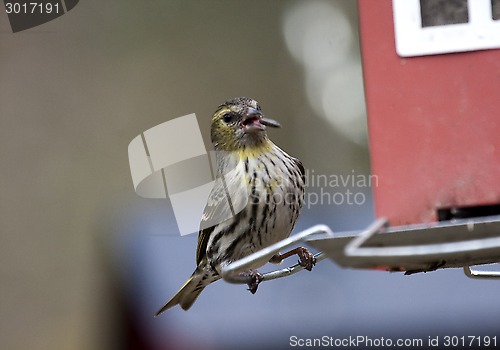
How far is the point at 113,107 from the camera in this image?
12.7 feet

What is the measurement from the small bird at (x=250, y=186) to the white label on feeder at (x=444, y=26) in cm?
44

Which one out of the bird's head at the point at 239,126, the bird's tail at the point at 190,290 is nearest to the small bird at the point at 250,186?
the bird's head at the point at 239,126

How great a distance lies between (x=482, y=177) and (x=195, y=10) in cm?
212

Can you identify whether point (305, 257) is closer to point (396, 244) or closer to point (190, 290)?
point (190, 290)

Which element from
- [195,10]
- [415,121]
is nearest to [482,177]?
[415,121]

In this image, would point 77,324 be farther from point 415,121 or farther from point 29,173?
point 415,121

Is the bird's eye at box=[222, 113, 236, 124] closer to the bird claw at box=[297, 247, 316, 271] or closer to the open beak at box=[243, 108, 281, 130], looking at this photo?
the open beak at box=[243, 108, 281, 130]

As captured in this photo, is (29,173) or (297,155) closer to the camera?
(297,155)

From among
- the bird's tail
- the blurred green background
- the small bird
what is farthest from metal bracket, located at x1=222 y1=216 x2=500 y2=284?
the blurred green background

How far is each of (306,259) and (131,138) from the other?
64.8 inches

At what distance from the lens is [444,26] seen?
6.56 feet

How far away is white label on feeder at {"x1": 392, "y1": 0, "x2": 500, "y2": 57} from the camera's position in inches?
77.9

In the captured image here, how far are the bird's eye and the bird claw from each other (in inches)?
12.9

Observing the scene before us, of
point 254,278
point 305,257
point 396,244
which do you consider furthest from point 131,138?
point 396,244
